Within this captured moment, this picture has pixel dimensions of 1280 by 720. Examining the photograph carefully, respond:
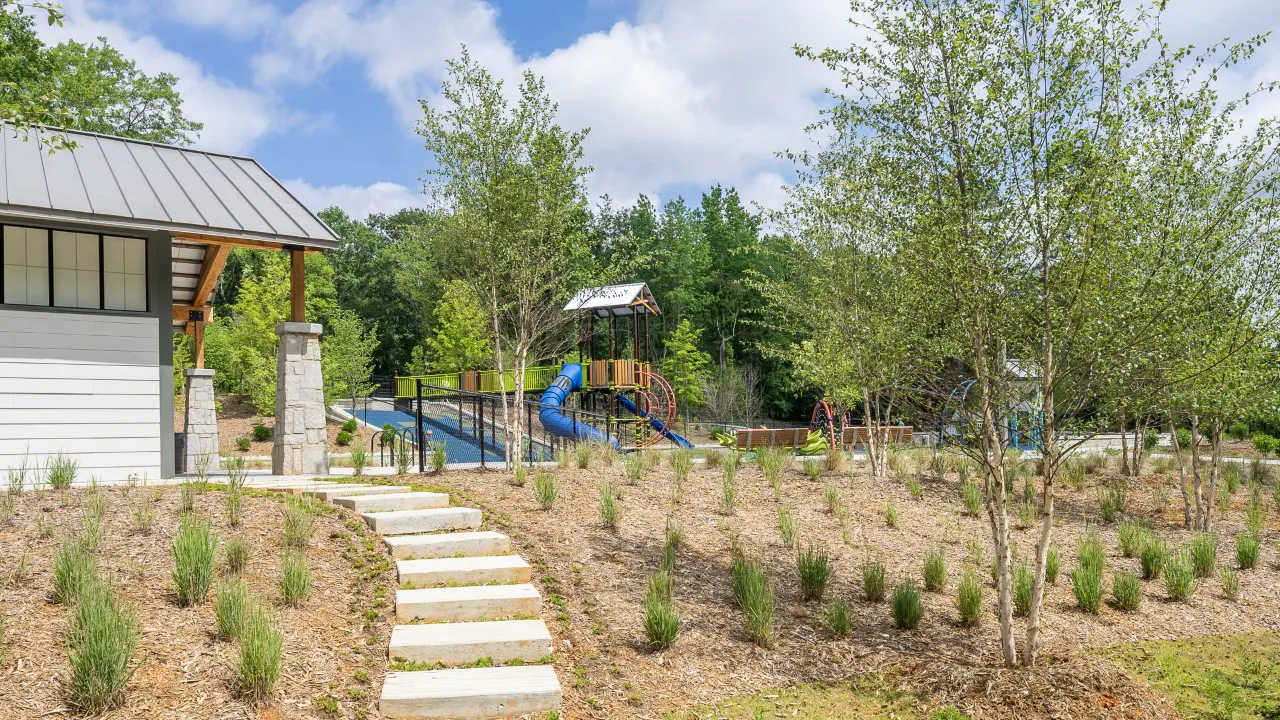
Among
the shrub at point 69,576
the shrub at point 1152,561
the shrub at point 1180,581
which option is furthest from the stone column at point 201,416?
the shrub at point 1180,581

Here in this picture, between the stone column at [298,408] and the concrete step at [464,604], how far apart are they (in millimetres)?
5043

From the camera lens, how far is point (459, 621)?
193 inches

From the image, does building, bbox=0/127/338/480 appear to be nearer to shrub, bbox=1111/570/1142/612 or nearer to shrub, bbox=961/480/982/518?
shrub, bbox=961/480/982/518

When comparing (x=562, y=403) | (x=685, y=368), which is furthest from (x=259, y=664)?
(x=685, y=368)

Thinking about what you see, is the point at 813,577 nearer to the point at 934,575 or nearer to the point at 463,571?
the point at 934,575

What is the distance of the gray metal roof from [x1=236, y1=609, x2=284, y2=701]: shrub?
6183 mm

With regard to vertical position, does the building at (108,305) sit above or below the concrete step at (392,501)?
above

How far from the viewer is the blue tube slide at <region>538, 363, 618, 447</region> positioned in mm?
19719

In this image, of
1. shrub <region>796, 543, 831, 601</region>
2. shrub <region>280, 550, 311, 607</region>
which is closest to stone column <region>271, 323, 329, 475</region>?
shrub <region>280, 550, 311, 607</region>

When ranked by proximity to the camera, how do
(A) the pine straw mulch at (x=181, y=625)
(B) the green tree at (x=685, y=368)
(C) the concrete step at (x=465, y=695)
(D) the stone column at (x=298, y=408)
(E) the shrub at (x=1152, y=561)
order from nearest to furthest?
(A) the pine straw mulch at (x=181, y=625)
(C) the concrete step at (x=465, y=695)
(E) the shrub at (x=1152, y=561)
(D) the stone column at (x=298, y=408)
(B) the green tree at (x=685, y=368)

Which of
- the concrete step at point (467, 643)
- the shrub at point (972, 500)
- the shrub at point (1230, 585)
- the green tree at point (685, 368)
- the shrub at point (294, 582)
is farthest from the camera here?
the green tree at point (685, 368)

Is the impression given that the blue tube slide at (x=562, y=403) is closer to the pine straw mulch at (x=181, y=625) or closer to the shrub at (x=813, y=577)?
the shrub at (x=813, y=577)

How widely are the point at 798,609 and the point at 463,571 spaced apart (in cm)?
240

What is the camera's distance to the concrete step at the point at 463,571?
5332 mm
